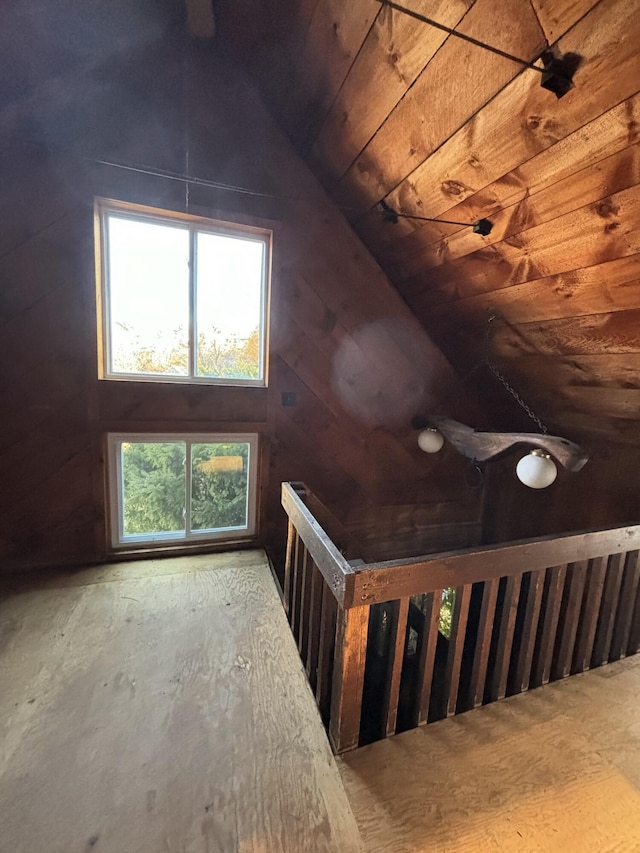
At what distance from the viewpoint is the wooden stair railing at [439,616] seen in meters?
1.43

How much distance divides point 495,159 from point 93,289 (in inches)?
102

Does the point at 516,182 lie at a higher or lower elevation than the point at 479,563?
higher

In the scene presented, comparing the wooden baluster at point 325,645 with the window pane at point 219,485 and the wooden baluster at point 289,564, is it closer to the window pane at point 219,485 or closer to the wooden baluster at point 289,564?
the wooden baluster at point 289,564

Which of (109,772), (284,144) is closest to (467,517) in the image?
(109,772)

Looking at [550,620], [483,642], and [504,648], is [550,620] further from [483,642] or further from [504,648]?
[483,642]

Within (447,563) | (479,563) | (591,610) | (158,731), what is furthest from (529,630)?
(158,731)

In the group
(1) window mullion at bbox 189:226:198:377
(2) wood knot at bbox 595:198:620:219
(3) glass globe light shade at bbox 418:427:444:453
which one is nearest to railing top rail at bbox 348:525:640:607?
(3) glass globe light shade at bbox 418:427:444:453

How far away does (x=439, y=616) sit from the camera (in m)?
1.51

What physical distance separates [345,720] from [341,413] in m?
2.20

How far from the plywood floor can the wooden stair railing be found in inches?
4.1

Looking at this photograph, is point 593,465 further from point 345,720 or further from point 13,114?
point 13,114

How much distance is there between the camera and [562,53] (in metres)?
1.24

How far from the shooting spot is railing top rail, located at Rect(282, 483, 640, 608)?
1.38 metres

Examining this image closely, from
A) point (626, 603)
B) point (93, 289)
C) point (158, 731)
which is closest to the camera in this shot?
point (158, 731)
